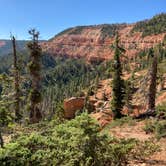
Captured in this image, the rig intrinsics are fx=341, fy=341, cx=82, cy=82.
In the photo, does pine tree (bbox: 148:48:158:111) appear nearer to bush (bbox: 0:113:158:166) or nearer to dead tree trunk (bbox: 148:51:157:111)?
dead tree trunk (bbox: 148:51:157:111)

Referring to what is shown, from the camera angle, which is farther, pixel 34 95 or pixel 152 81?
pixel 152 81

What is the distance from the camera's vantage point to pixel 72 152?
10.4 meters

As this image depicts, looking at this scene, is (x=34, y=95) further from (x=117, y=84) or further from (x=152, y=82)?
(x=152, y=82)

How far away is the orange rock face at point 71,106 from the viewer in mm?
66188

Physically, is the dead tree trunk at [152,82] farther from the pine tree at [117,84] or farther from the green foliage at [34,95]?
the green foliage at [34,95]

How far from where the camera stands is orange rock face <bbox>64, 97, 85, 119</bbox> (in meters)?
66.2

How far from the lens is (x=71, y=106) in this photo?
67688 mm

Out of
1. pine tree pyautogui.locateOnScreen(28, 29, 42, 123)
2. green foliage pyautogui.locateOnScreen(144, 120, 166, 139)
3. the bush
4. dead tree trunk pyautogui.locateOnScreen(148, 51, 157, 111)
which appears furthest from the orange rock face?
the bush

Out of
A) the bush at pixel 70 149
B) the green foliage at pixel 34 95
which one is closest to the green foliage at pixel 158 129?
the bush at pixel 70 149

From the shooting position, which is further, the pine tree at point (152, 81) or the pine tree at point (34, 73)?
the pine tree at point (152, 81)

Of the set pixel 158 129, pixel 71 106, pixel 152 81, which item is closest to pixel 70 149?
pixel 158 129

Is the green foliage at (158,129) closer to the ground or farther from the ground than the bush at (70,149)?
closer to the ground

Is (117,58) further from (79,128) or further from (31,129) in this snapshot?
(79,128)

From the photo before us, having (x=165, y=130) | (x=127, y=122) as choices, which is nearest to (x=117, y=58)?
(x=127, y=122)
